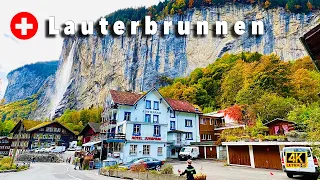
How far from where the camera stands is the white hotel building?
106 feet

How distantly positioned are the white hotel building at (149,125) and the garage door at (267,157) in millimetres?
14800

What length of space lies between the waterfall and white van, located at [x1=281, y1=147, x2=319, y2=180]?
119572 mm

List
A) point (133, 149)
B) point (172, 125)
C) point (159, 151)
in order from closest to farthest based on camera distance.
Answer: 1. point (133, 149)
2. point (159, 151)
3. point (172, 125)

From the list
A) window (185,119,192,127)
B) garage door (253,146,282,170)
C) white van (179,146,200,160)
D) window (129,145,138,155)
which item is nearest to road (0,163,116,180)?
window (129,145,138,155)

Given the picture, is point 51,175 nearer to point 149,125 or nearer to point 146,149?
point 146,149

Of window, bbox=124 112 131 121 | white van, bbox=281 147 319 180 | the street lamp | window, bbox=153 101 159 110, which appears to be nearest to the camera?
the street lamp

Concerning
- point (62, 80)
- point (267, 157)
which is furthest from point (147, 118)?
point (62, 80)

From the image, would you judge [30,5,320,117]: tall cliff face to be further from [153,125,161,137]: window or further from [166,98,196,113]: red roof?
[153,125,161,137]: window

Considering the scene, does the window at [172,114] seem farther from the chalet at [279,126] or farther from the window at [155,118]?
the chalet at [279,126]

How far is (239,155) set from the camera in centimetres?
2370

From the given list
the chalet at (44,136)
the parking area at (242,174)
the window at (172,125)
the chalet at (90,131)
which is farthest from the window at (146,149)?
the chalet at (44,136)

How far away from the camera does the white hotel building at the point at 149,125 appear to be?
32.3 metres

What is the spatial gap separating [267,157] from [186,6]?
85.4m

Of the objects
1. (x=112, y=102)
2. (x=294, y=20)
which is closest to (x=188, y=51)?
(x=294, y=20)
